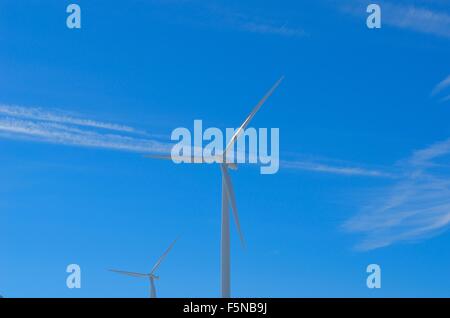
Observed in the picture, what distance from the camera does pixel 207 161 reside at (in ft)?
217

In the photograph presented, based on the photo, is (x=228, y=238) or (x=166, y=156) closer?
(x=228, y=238)
